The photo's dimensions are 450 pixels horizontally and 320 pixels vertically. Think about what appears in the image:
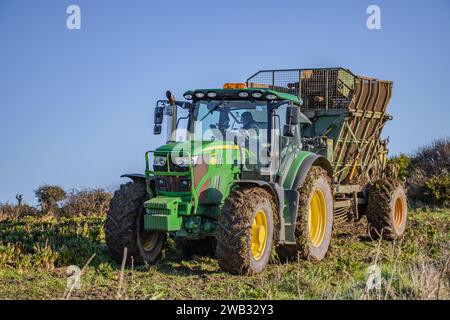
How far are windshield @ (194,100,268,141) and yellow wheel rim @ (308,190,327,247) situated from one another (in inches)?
62.6

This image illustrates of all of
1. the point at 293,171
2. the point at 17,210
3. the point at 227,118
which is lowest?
the point at 17,210

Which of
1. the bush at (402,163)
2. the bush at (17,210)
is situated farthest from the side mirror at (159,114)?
the bush at (402,163)

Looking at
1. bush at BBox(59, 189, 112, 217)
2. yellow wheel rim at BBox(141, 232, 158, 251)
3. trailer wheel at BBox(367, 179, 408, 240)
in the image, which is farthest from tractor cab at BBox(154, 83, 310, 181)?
bush at BBox(59, 189, 112, 217)

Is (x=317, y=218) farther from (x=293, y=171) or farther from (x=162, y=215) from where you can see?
(x=162, y=215)

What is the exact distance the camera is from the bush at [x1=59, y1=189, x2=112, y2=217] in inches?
653

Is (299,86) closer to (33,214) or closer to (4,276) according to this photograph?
(4,276)

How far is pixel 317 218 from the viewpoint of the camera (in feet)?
35.1

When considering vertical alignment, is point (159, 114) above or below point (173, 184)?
above

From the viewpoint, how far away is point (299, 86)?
1254 cm

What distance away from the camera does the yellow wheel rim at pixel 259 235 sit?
8.91 meters

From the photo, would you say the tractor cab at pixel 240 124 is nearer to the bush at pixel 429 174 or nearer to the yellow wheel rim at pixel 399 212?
the yellow wheel rim at pixel 399 212

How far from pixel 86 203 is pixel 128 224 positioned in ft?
27.1

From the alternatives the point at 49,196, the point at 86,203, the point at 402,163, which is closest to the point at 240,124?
the point at 86,203

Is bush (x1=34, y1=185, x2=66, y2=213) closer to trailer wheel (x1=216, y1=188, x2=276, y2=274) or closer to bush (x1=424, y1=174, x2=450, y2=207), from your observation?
trailer wheel (x1=216, y1=188, x2=276, y2=274)
